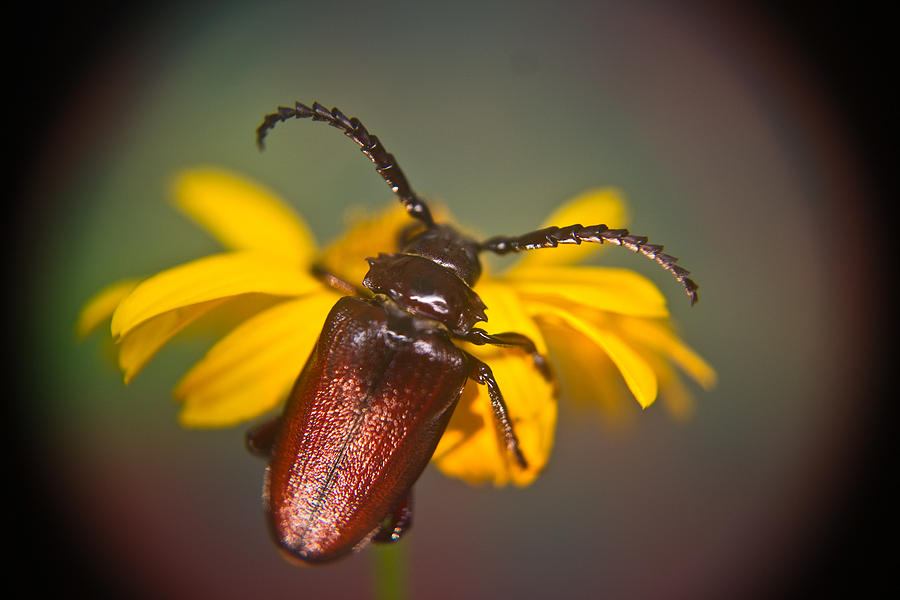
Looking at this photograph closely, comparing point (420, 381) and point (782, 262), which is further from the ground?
point (782, 262)

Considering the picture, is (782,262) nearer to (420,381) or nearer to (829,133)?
(829,133)

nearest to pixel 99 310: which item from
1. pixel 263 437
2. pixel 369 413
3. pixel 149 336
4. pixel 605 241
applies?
pixel 149 336

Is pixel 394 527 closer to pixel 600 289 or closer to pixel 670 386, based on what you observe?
pixel 600 289

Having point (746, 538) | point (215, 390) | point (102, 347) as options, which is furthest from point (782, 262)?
point (102, 347)

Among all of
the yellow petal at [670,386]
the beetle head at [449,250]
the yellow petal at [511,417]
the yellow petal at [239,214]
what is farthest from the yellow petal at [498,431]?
the yellow petal at [239,214]

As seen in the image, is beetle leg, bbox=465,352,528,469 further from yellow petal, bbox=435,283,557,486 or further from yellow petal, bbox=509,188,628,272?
yellow petal, bbox=509,188,628,272

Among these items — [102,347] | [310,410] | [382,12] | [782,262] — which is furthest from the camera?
[382,12]
